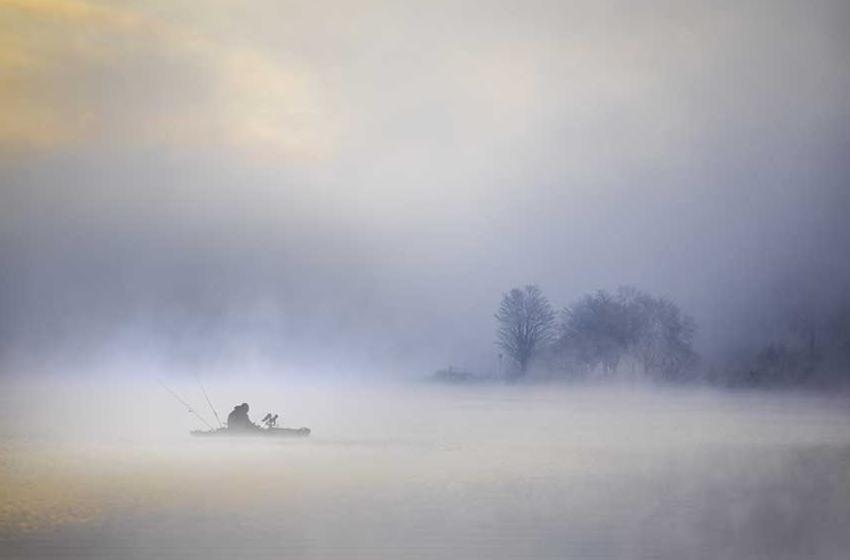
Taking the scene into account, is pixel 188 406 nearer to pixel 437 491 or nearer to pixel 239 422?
pixel 239 422

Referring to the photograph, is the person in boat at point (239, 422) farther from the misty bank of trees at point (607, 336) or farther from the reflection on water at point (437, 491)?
the misty bank of trees at point (607, 336)

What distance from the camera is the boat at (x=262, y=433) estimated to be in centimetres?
1401

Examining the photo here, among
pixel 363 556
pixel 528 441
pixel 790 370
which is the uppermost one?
pixel 790 370

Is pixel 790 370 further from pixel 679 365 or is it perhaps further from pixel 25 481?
pixel 25 481

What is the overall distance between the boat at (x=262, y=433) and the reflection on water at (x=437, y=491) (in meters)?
0.17

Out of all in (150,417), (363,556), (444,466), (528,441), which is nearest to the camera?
(363,556)

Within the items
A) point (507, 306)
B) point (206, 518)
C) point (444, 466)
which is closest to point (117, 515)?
point (206, 518)

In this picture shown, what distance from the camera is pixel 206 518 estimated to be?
7910 mm

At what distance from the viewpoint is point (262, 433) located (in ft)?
46.8

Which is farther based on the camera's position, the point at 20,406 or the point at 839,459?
the point at 20,406

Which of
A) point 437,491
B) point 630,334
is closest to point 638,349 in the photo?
point 630,334

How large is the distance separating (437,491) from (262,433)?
17.7 feet

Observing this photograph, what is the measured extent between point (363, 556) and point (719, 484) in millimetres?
4215

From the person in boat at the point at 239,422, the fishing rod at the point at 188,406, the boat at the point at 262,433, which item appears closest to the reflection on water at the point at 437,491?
the boat at the point at 262,433
